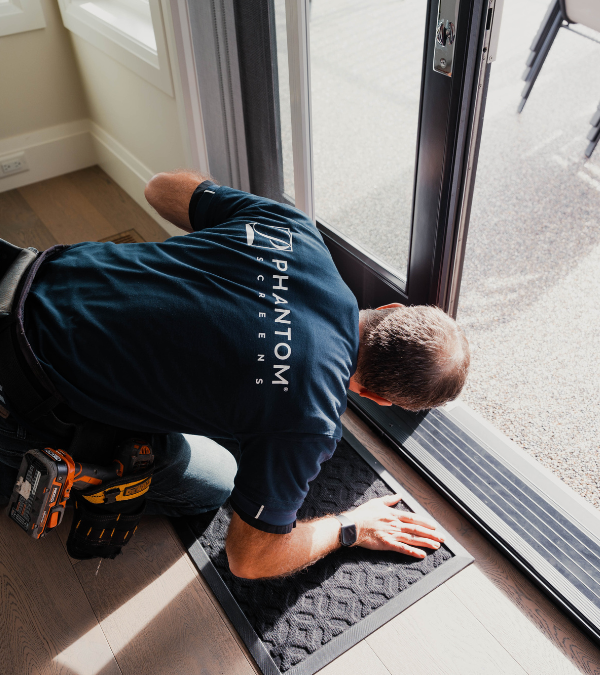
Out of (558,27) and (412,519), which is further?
(558,27)

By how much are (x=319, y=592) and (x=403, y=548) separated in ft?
0.72

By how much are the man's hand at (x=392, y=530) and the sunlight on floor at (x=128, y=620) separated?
0.42 metres

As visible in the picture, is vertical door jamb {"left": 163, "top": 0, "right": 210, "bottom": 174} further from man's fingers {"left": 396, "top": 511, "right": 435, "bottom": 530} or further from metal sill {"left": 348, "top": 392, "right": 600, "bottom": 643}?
man's fingers {"left": 396, "top": 511, "right": 435, "bottom": 530}

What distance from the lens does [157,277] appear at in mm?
1023

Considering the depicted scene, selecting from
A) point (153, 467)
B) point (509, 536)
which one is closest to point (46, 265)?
point (153, 467)

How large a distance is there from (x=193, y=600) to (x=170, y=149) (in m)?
1.56

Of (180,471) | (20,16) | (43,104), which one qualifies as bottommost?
(180,471)

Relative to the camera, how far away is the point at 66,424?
1.04m

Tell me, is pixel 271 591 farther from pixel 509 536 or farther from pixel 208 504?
pixel 509 536

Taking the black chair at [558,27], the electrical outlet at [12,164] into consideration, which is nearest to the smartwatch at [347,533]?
the black chair at [558,27]

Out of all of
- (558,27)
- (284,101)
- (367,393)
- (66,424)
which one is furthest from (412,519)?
(558,27)

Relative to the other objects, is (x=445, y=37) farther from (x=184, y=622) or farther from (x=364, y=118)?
(x=184, y=622)

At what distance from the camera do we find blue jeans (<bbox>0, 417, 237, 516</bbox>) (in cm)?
113

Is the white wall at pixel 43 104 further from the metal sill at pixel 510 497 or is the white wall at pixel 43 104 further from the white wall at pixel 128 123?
the metal sill at pixel 510 497
